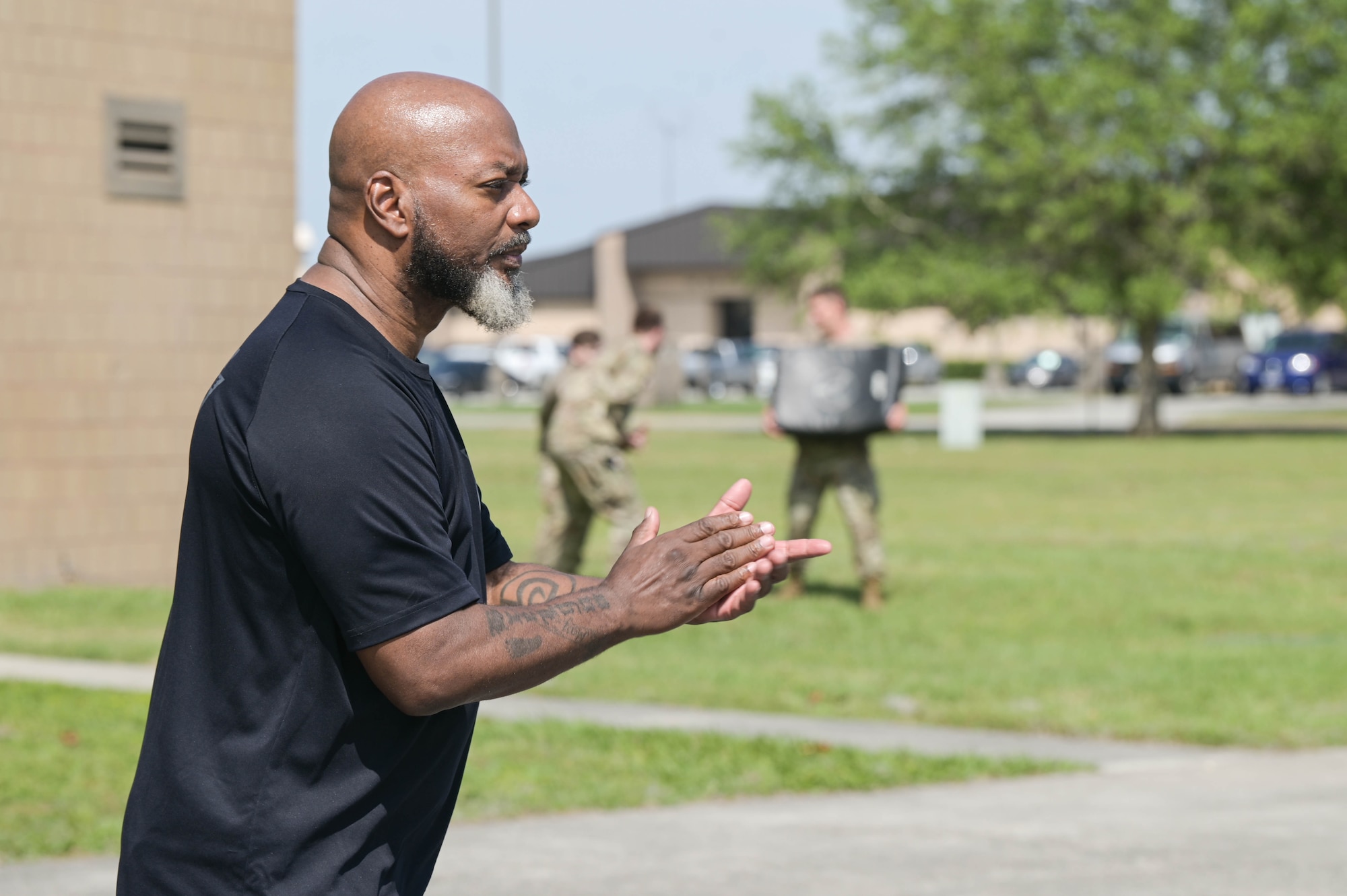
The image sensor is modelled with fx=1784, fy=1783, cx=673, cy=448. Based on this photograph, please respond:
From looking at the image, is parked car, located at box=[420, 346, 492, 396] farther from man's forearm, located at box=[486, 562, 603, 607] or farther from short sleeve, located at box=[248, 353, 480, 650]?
short sleeve, located at box=[248, 353, 480, 650]

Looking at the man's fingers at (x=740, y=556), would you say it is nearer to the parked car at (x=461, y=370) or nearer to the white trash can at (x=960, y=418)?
the white trash can at (x=960, y=418)

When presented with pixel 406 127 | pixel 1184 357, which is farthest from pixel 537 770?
pixel 1184 357

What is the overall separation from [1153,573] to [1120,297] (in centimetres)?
1952

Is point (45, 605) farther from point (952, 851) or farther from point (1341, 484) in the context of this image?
point (1341, 484)

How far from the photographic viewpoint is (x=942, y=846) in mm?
5859

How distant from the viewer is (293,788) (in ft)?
8.12

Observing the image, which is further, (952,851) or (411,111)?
(952,851)

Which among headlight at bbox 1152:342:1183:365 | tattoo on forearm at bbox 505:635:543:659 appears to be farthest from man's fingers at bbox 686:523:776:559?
headlight at bbox 1152:342:1183:365

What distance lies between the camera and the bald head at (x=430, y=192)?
2.62m

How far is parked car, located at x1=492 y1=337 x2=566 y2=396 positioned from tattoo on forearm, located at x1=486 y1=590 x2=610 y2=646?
54.2 meters

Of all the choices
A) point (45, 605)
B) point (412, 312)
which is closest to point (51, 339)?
point (45, 605)

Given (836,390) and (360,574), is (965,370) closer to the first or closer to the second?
(836,390)

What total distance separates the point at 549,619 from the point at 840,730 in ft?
17.6

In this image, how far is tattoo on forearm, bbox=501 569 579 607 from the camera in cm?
303
